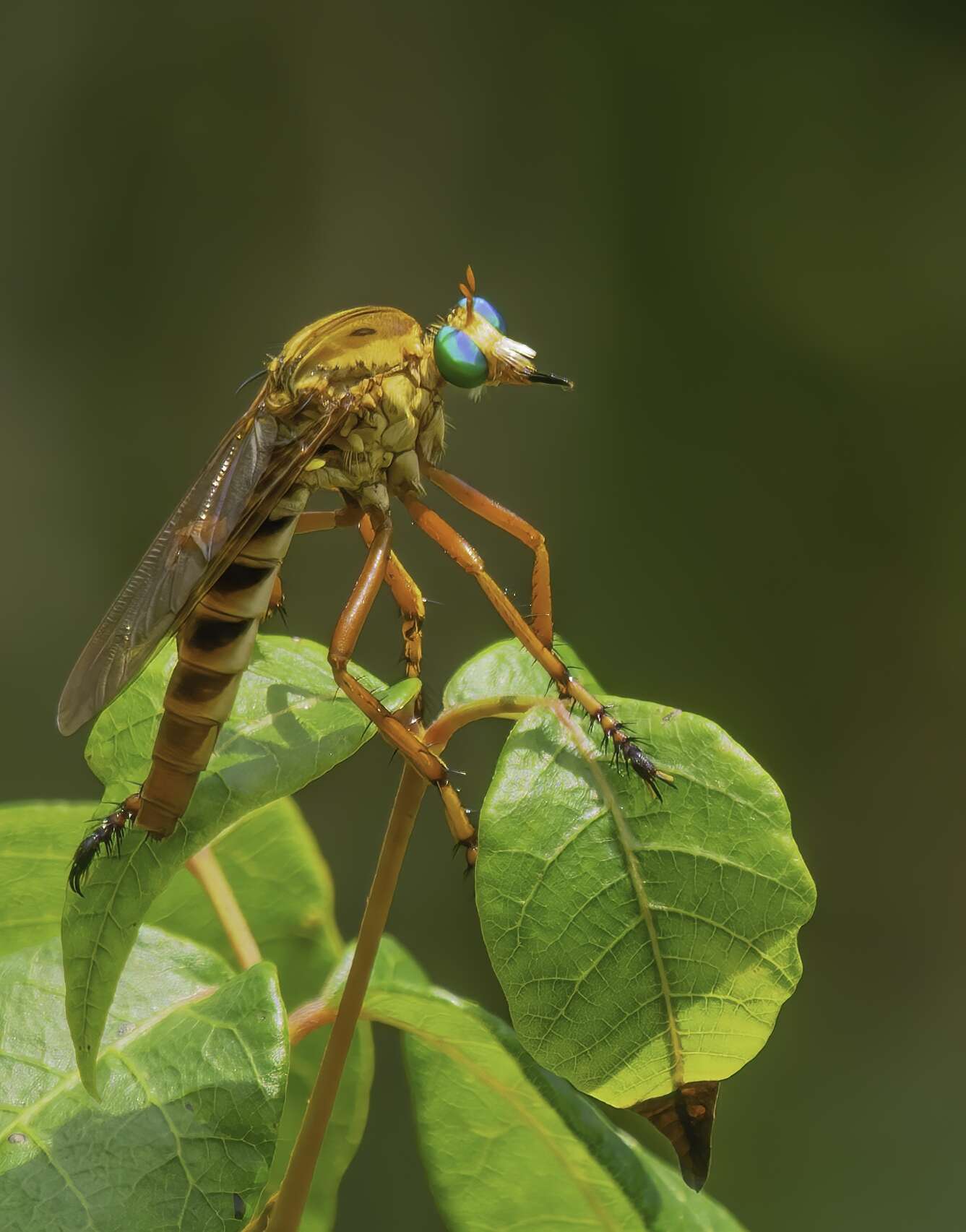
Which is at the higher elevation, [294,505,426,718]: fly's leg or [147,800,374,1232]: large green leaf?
[294,505,426,718]: fly's leg

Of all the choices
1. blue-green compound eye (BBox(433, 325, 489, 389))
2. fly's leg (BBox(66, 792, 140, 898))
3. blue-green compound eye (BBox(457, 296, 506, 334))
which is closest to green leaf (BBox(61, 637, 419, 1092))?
fly's leg (BBox(66, 792, 140, 898))

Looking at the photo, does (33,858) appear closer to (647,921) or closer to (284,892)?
(284,892)

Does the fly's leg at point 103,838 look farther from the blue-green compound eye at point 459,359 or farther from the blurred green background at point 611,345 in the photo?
the blurred green background at point 611,345

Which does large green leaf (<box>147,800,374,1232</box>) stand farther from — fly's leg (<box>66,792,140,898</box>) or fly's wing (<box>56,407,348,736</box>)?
fly's leg (<box>66,792,140,898</box>)

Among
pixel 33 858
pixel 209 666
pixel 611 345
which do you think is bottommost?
pixel 33 858

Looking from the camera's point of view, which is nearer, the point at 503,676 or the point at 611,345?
the point at 503,676

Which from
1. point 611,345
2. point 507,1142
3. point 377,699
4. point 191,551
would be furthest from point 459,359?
point 611,345
